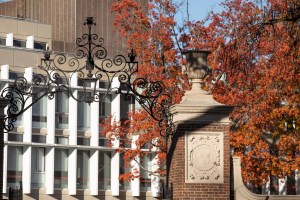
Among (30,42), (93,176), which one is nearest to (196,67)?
(93,176)

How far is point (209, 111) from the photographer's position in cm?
2695

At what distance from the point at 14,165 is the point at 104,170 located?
750cm

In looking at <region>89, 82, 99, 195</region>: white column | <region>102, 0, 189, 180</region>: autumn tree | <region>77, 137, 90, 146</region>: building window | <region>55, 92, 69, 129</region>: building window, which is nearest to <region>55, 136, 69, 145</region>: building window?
<region>55, 92, 69, 129</region>: building window

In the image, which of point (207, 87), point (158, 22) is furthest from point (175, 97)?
point (158, 22)

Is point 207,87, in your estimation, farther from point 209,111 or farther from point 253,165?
point 209,111

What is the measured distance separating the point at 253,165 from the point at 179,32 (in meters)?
7.61

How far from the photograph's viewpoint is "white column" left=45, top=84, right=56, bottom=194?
67.9m

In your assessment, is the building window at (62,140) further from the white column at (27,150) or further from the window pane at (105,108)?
the window pane at (105,108)

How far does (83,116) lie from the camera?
71.5 meters

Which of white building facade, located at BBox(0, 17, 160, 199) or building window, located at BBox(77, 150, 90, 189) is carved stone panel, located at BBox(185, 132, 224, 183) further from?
building window, located at BBox(77, 150, 90, 189)

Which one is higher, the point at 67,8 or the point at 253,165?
the point at 67,8

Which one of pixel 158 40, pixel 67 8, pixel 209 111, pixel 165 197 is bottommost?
pixel 165 197

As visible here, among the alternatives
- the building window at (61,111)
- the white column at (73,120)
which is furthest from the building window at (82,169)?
the building window at (61,111)

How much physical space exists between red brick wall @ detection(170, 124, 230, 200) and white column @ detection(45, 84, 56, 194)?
136 ft
